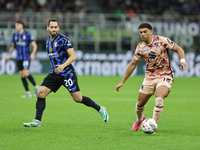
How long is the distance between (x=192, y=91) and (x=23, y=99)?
7.03 metres

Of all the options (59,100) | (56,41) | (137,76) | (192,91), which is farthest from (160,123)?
(137,76)

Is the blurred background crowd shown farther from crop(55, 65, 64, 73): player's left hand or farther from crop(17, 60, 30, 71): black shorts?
crop(55, 65, 64, 73): player's left hand

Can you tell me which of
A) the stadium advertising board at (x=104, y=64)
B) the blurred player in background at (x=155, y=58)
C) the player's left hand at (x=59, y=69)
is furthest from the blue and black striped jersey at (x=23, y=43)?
the stadium advertising board at (x=104, y=64)

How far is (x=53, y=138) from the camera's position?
7031 millimetres

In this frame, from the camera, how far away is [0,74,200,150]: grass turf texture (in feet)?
21.4

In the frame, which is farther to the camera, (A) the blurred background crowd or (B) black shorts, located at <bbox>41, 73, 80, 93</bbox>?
(A) the blurred background crowd

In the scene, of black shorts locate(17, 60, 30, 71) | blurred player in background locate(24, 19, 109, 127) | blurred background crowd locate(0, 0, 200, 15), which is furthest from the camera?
blurred background crowd locate(0, 0, 200, 15)

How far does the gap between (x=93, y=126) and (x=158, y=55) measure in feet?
6.56

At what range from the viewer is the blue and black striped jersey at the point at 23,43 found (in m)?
14.2

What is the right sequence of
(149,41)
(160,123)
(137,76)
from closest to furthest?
(149,41) → (160,123) → (137,76)

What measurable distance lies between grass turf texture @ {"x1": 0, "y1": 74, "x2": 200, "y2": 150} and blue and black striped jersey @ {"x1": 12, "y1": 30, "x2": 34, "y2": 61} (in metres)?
1.37

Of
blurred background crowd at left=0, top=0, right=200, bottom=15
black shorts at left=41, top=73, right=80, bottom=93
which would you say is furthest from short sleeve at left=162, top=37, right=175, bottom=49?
blurred background crowd at left=0, top=0, right=200, bottom=15

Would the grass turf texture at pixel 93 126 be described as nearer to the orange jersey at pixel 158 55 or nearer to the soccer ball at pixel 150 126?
the soccer ball at pixel 150 126

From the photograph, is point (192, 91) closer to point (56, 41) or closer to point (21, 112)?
point (21, 112)
